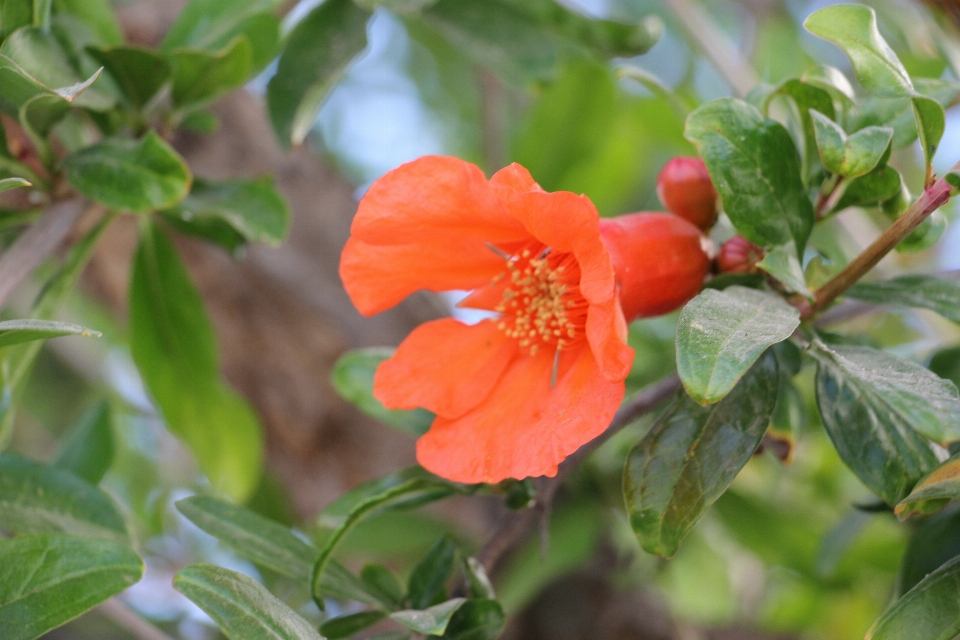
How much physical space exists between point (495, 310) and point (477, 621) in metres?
0.36

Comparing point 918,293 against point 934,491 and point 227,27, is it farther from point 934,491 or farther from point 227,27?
point 227,27

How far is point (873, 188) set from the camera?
763 mm

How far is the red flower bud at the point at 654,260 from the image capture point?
0.78 m

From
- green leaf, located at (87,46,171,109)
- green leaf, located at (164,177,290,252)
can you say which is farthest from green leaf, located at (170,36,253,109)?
green leaf, located at (164,177,290,252)

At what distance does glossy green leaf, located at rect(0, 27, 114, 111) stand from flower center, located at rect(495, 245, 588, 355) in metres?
0.49

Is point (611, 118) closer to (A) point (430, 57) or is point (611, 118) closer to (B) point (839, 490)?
(B) point (839, 490)

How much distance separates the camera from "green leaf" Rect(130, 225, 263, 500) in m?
1.26

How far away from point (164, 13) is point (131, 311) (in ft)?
2.55

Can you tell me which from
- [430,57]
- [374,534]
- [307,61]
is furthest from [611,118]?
[430,57]

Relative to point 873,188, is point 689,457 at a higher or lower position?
lower

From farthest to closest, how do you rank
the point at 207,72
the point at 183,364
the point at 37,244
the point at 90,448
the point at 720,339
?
the point at 183,364
the point at 90,448
the point at 207,72
the point at 37,244
the point at 720,339

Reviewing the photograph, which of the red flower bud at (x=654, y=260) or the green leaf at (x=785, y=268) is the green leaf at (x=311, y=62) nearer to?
the red flower bud at (x=654, y=260)

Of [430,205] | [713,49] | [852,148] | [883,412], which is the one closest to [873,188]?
[852,148]

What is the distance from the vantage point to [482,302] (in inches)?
37.1
